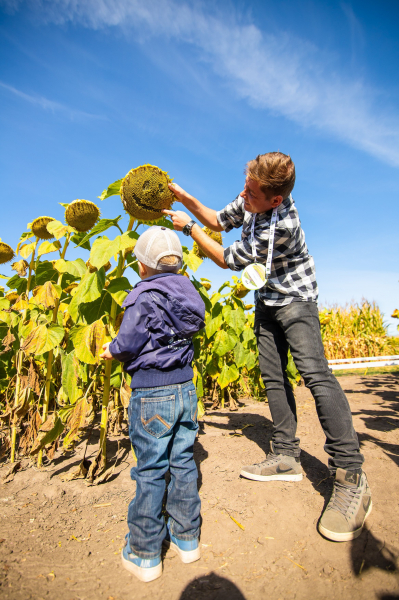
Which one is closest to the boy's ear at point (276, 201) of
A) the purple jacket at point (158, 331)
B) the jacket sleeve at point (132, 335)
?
the purple jacket at point (158, 331)

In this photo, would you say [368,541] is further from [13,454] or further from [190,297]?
[13,454]

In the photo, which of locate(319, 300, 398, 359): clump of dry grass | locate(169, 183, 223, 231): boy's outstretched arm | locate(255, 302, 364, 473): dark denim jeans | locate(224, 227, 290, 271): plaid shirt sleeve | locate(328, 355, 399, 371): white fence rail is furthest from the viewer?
locate(319, 300, 398, 359): clump of dry grass

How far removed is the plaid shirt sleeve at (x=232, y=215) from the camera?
227cm

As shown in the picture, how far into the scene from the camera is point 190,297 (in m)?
1.74

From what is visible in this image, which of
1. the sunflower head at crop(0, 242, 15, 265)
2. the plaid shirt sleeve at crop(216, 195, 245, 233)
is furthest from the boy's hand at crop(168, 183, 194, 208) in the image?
the sunflower head at crop(0, 242, 15, 265)

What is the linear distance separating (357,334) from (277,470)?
32.0 feet

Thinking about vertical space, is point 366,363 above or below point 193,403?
above

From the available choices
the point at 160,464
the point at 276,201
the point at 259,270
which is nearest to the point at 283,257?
the point at 259,270

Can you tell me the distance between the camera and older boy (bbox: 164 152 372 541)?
1.90 m

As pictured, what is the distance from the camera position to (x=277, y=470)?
2264mm

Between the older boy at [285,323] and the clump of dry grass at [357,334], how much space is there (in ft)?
27.5

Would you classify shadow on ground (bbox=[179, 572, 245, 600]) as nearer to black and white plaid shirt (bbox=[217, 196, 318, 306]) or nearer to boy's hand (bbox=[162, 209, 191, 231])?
black and white plaid shirt (bbox=[217, 196, 318, 306])

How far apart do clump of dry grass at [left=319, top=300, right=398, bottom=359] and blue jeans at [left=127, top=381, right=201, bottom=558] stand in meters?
9.21

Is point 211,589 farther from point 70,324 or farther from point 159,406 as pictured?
point 70,324
